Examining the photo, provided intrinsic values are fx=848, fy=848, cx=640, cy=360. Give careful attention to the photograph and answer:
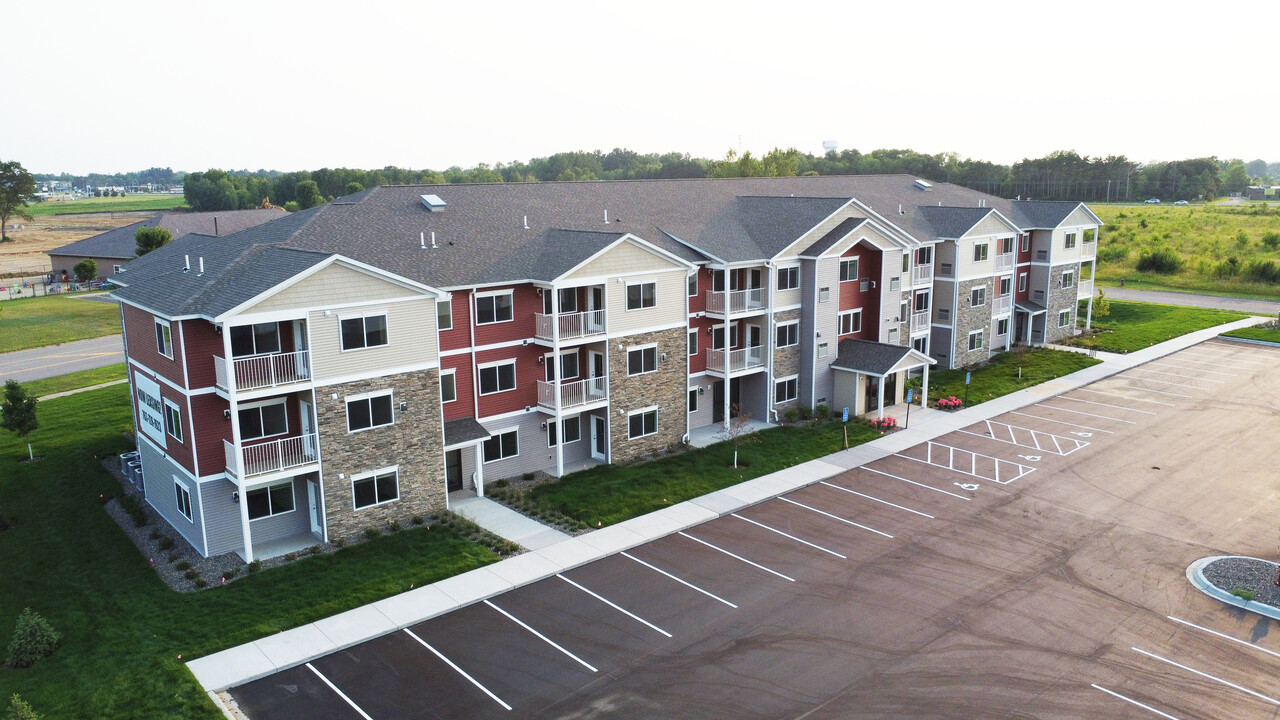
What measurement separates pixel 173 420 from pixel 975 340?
41012mm

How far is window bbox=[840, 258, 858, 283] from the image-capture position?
129 feet

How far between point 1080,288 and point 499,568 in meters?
48.0

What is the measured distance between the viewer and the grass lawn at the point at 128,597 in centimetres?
1877

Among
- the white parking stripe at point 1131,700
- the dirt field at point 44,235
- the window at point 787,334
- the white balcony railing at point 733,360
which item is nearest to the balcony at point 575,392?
the white balcony railing at point 733,360

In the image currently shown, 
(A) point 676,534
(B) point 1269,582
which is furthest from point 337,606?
(B) point 1269,582

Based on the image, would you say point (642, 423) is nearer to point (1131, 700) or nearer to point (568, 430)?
point (568, 430)

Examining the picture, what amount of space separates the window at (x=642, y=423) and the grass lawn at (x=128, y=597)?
9.56 metres

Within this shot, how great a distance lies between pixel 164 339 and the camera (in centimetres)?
2581

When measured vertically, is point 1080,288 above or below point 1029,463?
above

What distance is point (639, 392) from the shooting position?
33.8 metres

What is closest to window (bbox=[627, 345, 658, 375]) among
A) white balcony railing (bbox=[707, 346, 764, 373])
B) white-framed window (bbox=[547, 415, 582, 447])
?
white-framed window (bbox=[547, 415, 582, 447])

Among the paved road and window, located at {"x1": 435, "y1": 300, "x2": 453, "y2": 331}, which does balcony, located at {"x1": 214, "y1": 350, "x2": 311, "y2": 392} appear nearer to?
window, located at {"x1": 435, "y1": 300, "x2": 453, "y2": 331}

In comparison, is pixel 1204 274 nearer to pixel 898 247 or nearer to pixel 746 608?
pixel 898 247

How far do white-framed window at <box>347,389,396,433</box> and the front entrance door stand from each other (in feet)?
12.5
